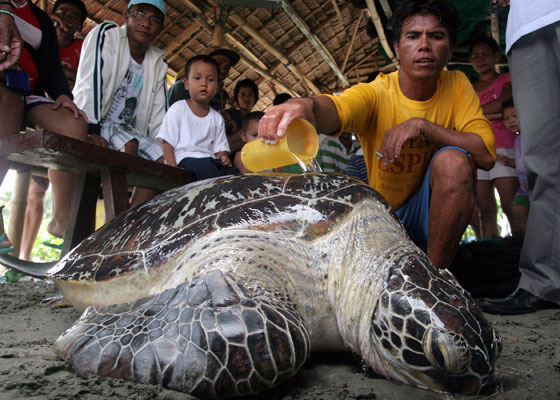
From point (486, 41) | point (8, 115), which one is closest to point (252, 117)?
point (8, 115)

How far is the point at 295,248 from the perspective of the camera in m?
1.34

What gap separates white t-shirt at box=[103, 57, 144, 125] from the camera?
3.07 metres

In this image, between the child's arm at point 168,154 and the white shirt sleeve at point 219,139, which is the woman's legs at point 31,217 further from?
the white shirt sleeve at point 219,139

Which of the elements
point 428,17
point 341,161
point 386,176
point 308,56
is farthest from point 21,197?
point 308,56

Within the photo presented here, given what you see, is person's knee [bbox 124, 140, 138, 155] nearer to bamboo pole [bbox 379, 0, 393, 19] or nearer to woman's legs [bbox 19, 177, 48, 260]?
woman's legs [bbox 19, 177, 48, 260]

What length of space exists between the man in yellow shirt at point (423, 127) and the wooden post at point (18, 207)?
10.9 ft

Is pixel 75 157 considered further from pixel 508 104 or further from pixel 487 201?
pixel 487 201

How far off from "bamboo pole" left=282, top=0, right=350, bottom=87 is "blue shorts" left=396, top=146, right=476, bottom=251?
14.7 feet

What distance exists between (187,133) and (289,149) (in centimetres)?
183

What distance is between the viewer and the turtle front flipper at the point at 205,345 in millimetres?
870

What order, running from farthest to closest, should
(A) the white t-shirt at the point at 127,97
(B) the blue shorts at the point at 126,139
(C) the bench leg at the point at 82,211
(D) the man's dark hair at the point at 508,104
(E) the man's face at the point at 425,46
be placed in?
(D) the man's dark hair at the point at 508,104, (A) the white t-shirt at the point at 127,97, (B) the blue shorts at the point at 126,139, (C) the bench leg at the point at 82,211, (E) the man's face at the point at 425,46

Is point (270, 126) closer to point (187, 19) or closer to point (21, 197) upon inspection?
point (21, 197)

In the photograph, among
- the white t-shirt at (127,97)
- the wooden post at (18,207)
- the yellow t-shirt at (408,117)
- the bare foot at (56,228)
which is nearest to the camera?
the yellow t-shirt at (408,117)

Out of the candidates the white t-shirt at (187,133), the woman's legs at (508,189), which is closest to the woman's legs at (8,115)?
the white t-shirt at (187,133)
